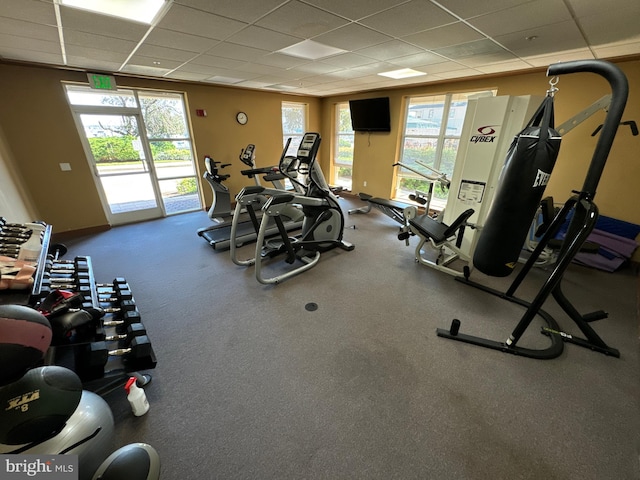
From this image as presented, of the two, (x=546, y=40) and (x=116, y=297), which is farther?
(x=546, y=40)

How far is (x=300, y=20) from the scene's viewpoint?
6.82 ft

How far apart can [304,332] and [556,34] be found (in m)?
3.47

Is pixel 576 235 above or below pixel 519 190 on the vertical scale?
below

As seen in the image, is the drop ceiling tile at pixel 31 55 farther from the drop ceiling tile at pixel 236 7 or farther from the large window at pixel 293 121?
the large window at pixel 293 121

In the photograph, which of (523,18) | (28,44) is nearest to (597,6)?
(523,18)

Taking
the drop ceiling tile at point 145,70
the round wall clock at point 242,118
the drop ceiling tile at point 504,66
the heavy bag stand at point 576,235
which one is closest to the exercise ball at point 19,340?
the heavy bag stand at point 576,235

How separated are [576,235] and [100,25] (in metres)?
4.01

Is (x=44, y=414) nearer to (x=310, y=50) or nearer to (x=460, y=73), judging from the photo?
(x=310, y=50)

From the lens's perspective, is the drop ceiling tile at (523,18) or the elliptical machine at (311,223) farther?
the elliptical machine at (311,223)

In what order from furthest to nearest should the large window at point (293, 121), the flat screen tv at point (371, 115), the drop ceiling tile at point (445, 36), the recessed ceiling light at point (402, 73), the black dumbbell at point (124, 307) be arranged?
the large window at point (293, 121), the flat screen tv at point (371, 115), the recessed ceiling light at point (402, 73), the drop ceiling tile at point (445, 36), the black dumbbell at point (124, 307)

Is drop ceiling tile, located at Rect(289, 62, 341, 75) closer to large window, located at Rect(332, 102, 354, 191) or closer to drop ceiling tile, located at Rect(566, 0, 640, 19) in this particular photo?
drop ceiling tile, located at Rect(566, 0, 640, 19)

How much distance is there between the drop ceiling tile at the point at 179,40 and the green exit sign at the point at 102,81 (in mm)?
2209

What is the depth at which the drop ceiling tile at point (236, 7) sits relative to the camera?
5.87ft

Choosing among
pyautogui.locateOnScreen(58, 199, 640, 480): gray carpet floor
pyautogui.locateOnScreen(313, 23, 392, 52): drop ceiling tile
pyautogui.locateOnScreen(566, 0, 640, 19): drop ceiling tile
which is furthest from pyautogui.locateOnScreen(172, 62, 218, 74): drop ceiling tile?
pyautogui.locateOnScreen(566, 0, 640, 19): drop ceiling tile
